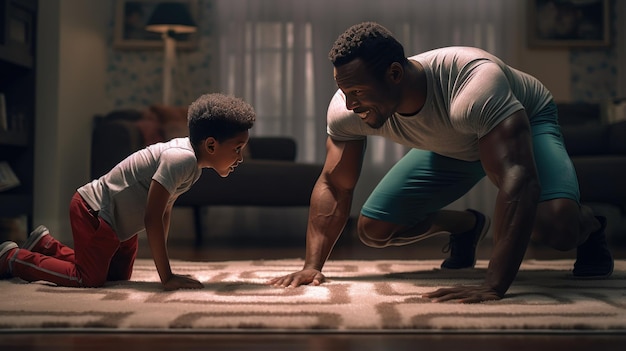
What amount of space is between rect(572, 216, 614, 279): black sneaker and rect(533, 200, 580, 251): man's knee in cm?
32

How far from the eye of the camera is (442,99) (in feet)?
5.66

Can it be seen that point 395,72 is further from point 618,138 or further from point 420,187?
point 618,138

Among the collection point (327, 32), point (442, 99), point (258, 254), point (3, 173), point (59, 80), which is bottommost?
point (258, 254)

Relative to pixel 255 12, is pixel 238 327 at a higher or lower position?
lower

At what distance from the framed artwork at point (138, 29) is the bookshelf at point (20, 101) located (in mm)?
1144

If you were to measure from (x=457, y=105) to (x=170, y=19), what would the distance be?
11.7 feet

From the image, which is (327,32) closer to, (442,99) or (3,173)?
(3,173)

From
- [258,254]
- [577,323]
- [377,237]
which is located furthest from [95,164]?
[577,323]

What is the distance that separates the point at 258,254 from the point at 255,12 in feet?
8.89

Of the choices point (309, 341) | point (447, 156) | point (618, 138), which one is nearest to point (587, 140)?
point (618, 138)

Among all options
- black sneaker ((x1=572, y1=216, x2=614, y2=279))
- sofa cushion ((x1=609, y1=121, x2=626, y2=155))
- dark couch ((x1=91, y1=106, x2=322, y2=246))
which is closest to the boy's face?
black sneaker ((x1=572, y1=216, x2=614, y2=279))

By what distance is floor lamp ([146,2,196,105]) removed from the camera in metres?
4.88

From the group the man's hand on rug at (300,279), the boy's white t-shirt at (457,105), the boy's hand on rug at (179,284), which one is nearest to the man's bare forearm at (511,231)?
the boy's white t-shirt at (457,105)

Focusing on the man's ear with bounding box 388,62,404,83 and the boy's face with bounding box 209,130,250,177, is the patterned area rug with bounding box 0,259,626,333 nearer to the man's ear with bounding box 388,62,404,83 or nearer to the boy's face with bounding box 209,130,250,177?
the boy's face with bounding box 209,130,250,177
